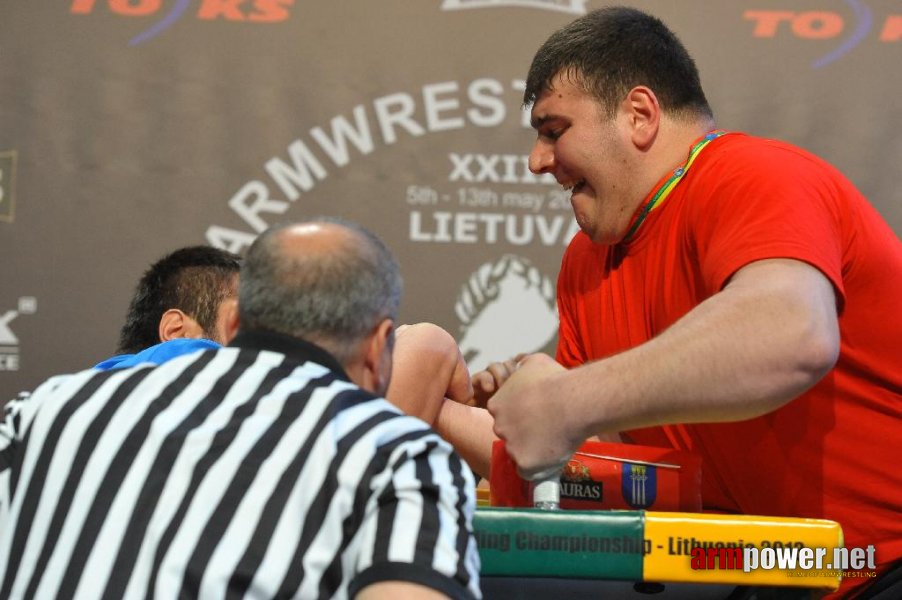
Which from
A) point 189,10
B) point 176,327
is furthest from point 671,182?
point 189,10

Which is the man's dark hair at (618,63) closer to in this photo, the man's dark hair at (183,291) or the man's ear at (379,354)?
the man's ear at (379,354)

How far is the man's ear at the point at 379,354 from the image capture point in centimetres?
110

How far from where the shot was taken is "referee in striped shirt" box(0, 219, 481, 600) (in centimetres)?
92

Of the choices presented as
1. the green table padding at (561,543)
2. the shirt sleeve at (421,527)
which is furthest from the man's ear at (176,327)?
the shirt sleeve at (421,527)

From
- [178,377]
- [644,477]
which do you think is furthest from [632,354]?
[178,377]

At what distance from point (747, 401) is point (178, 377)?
0.59m

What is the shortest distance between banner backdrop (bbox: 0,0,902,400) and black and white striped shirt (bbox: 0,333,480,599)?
1779mm

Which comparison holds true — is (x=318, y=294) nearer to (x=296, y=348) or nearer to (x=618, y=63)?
(x=296, y=348)

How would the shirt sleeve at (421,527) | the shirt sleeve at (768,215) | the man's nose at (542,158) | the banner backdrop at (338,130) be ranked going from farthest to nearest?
the banner backdrop at (338,130) → the man's nose at (542,158) → the shirt sleeve at (768,215) → the shirt sleeve at (421,527)

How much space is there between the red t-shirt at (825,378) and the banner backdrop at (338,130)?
1.24 m

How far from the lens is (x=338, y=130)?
112 inches

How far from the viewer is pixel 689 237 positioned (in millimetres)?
1520

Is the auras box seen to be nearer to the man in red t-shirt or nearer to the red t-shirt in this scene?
the man in red t-shirt

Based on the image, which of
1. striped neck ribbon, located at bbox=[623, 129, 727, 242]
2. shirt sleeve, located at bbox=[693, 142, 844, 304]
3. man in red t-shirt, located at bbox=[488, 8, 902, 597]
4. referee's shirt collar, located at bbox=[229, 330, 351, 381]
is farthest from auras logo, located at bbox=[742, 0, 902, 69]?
referee's shirt collar, located at bbox=[229, 330, 351, 381]
